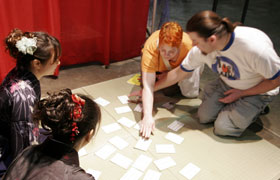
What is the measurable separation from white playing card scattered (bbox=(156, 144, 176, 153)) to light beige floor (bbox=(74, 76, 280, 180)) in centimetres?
4

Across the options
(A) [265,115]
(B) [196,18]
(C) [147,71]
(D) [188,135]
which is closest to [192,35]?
(B) [196,18]

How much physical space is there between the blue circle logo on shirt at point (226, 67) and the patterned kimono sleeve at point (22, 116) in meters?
1.43

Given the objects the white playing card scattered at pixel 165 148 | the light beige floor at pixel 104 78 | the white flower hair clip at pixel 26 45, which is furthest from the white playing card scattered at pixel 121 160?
the light beige floor at pixel 104 78

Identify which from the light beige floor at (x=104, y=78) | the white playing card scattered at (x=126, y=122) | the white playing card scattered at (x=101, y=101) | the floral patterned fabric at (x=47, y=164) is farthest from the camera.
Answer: the white playing card scattered at (x=101, y=101)

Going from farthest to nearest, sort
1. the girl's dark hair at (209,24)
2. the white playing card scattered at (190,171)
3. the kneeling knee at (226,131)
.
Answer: the kneeling knee at (226,131) → the white playing card scattered at (190,171) → the girl's dark hair at (209,24)

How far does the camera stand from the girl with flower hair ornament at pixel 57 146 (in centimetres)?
106

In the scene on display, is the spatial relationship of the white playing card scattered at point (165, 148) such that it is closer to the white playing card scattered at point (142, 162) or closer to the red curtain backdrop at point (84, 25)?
the white playing card scattered at point (142, 162)

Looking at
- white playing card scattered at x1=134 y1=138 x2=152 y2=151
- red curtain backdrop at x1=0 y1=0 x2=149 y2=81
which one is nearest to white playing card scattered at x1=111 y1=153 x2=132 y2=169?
white playing card scattered at x1=134 y1=138 x2=152 y2=151

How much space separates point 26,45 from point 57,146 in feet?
2.37

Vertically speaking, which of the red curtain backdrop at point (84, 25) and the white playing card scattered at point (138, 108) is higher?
the red curtain backdrop at point (84, 25)

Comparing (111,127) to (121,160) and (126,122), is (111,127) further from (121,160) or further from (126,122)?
(121,160)

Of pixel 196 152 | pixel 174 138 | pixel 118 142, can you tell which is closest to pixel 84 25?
pixel 118 142

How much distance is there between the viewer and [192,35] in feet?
6.12

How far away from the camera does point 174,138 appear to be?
2232 mm
